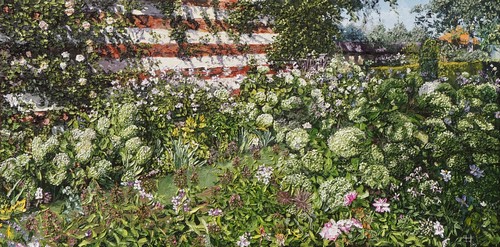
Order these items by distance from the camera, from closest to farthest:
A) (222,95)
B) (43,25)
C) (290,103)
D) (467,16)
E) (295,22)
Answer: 1. (43,25)
2. (290,103)
3. (222,95)
4. (295,22)
5. (467,16)

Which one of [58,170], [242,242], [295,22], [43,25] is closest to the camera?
[242,242]

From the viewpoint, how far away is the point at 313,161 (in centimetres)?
440

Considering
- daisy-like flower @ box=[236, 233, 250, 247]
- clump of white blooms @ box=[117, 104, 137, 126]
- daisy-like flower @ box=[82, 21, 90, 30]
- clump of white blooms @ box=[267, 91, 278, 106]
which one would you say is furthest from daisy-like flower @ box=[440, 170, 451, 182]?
daisy-like flower @ box=[82, 21, 90, 30]

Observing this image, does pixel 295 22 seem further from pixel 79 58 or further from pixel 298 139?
pixel 298 139

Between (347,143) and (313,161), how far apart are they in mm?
311

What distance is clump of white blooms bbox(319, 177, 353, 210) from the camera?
421 cm

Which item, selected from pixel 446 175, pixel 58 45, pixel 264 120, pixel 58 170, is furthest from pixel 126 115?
pixel 446 175

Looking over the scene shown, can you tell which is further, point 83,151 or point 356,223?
point 83,151

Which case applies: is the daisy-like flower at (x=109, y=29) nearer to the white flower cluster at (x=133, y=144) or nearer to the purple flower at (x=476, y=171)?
the white flower cluster at (x=133, y=144)

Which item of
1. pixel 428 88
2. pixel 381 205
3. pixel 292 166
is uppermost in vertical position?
pixel 428 88

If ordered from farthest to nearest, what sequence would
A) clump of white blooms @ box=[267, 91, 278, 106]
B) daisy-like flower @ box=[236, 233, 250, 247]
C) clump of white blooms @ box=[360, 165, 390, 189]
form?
1. clump of white blooms @ box=[267, 91, 278, 106]
2. clump of white blooms @ box=[360, 165, 390, 189]
3. daisy-like flower @ box=[236, 233, 250, 247]

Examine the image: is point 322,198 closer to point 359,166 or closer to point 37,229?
point 359,166

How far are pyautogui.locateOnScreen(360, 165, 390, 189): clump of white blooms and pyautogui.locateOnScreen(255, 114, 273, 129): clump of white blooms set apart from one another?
205cm

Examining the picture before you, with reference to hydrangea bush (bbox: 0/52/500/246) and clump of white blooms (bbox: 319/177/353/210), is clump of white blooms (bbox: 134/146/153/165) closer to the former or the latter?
hydrangea bush (bbox: 0/52/500/246)
